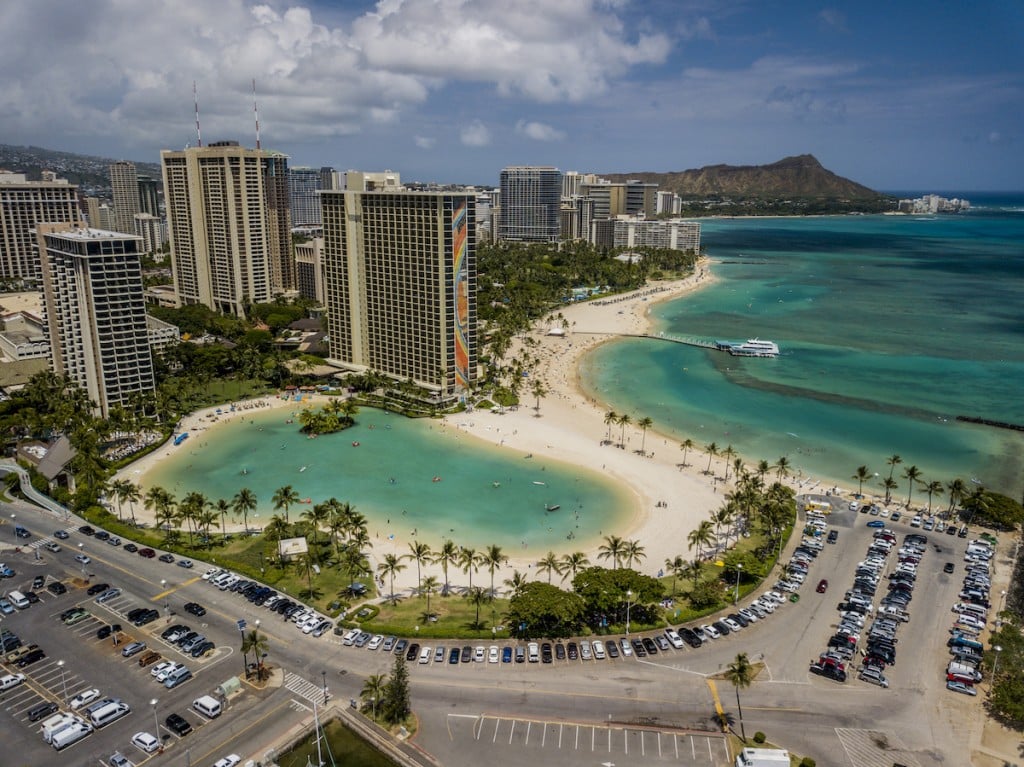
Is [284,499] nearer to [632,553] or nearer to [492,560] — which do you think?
[492,560]

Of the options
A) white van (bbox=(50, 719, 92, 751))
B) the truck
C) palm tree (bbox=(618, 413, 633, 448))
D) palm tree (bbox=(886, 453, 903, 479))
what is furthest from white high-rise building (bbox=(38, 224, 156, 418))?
palm tree (bbox=(886, 453, 903, 479))

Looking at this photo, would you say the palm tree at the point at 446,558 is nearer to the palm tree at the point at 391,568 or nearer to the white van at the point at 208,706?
the palm tree at the point at 391,568

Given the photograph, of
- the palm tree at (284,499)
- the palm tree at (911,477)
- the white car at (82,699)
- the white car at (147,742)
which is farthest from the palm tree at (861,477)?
the white car at (82,699)

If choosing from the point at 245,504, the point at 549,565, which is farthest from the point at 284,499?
the point at 549,565

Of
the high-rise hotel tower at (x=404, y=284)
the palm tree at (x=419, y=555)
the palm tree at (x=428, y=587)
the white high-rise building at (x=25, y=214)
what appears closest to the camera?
the palm tree at (x=428, y=587)

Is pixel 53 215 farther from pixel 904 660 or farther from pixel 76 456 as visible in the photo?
pixel 904 660

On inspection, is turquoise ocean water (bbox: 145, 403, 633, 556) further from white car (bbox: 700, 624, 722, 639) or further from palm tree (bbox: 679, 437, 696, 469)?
white car (bbox: 700, 624, 722, 639)
